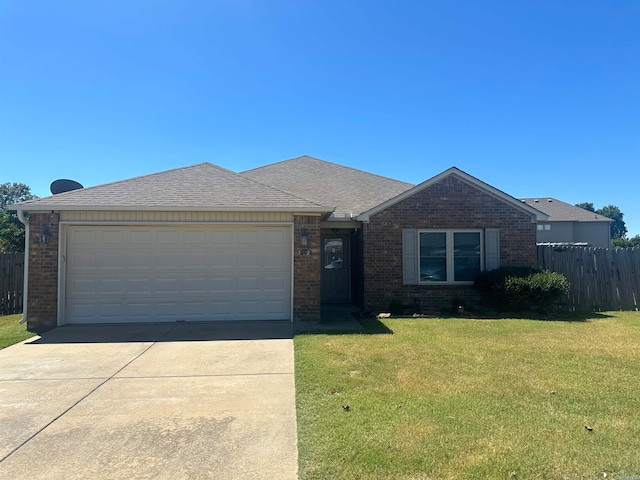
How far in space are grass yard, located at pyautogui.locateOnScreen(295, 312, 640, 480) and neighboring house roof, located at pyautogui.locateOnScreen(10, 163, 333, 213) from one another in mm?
3326

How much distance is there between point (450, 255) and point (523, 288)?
2085 millimetres

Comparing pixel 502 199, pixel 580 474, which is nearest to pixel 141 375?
pixel 580 474

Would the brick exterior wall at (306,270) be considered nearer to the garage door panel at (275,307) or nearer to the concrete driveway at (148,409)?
the garage door panel at (275,307)

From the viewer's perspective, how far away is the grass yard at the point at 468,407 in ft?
10.3

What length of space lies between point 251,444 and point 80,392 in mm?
2716

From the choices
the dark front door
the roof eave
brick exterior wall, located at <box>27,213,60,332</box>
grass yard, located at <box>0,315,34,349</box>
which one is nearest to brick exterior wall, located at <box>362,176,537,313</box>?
the dark front door

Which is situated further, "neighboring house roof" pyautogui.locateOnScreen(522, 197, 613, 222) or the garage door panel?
"neighboring house roof" pyautogui.locateOnScreen(522, 197, 613, 222)

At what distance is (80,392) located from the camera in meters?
4.93

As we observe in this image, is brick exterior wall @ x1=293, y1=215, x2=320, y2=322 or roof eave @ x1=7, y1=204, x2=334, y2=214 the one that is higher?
roof eave @ x1=7, y1=204, x2=334, y2=214

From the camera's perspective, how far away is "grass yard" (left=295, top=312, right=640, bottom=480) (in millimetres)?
3148

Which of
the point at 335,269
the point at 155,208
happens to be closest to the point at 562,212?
the point at 335,269

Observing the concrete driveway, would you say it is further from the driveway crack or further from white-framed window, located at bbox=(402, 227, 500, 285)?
white-framed window, located at bbox=(402, 227, 500, 285)

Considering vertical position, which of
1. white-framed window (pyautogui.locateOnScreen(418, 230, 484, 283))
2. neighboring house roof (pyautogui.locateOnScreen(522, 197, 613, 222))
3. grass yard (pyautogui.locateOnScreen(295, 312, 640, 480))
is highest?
neighboring house roof (pyautogui.locateOnScreen(522, 197, 613, 222))

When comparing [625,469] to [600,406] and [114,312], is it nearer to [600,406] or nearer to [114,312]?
[600,406]
